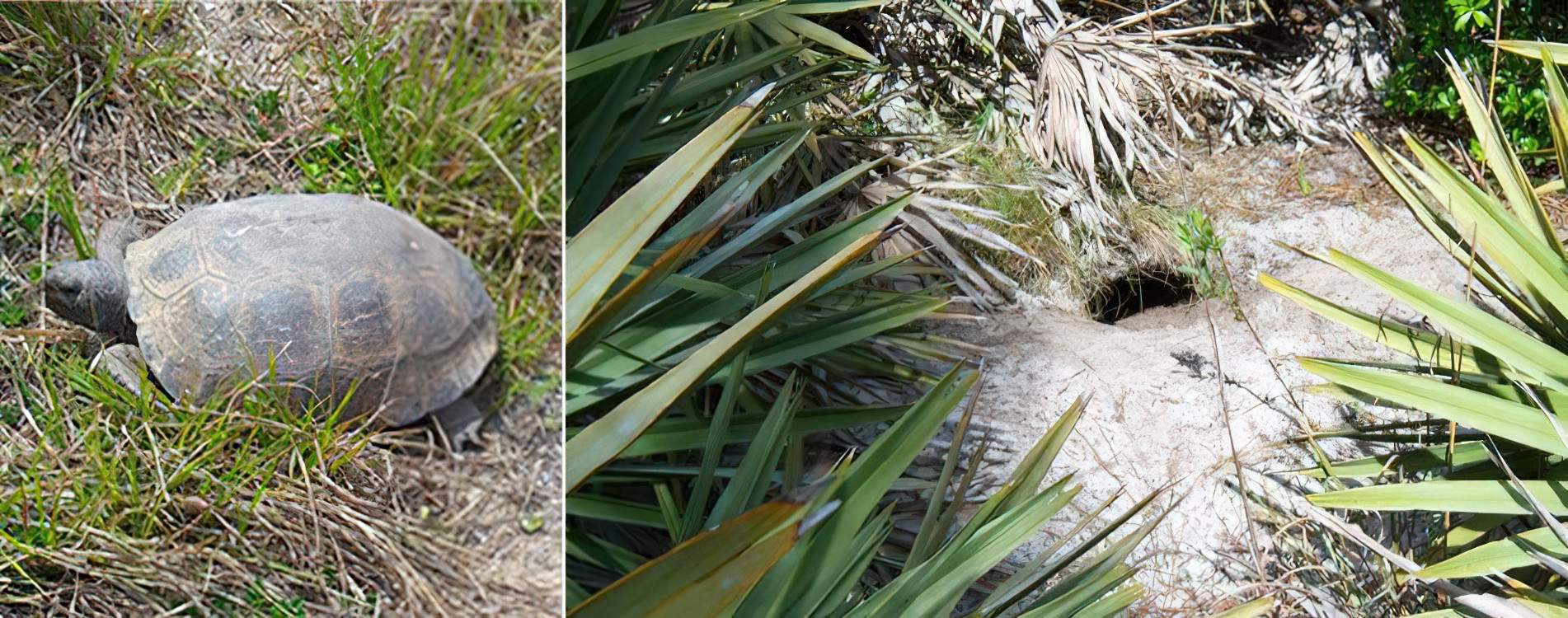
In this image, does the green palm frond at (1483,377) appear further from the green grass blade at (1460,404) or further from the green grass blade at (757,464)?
the green grass blade at (757,464)

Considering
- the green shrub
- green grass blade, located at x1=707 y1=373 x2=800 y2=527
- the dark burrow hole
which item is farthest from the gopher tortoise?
the green shrub

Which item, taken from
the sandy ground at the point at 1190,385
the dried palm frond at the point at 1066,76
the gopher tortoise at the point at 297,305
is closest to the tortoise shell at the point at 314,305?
the gopher tortoise at the point at 297,305

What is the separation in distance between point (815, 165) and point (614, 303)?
880mm

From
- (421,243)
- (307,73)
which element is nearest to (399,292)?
(421,243)

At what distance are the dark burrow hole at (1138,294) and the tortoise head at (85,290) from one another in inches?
62.8

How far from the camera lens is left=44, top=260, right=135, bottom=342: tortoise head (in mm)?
711

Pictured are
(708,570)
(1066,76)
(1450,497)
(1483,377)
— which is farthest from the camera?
(1066,76)

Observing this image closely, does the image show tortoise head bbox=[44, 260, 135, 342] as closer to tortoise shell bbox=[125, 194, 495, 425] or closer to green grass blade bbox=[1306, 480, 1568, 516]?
tortoise shell bbox=[125, 194, 495, 425]

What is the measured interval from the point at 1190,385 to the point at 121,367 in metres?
1.45

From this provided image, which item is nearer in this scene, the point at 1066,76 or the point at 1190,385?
the point at 1190,385

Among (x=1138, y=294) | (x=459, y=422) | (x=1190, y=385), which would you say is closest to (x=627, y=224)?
(x=459, y=422)

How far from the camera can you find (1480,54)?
188cm

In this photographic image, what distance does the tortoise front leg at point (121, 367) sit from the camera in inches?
30.6

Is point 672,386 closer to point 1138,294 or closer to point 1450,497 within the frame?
point 1450,497
